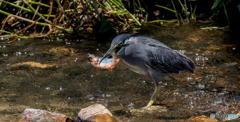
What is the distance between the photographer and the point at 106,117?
4.38 metres

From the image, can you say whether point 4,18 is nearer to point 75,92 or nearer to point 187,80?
point 75,92

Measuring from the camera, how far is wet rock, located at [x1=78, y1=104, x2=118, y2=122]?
4.36 m

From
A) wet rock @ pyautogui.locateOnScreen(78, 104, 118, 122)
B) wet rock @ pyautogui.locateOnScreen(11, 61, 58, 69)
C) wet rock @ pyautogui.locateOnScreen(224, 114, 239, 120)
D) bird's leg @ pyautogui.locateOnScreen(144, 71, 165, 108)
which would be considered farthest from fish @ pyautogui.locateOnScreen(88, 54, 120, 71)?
wet rock @ pyautogui.locateOnScreen(224, 114, 239, 120)

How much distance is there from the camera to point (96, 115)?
436 centimetres

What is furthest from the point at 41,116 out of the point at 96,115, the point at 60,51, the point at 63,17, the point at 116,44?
the point at 63,17

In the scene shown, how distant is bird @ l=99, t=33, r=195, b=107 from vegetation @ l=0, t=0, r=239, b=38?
2.13 metres

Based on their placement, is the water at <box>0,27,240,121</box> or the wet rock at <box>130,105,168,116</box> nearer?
the wet rock at <box>130,105,168,116</box>

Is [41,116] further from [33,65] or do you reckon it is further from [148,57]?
[33,65]

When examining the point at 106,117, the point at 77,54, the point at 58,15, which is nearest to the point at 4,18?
the point at 58,15

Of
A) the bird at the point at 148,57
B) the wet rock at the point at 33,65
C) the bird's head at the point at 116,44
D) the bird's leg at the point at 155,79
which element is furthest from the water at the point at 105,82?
the bird's head at the point at 116,44

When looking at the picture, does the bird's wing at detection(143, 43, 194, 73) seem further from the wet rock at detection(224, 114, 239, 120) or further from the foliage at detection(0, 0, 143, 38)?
the foliage at detection(0, 0, 143, 38)

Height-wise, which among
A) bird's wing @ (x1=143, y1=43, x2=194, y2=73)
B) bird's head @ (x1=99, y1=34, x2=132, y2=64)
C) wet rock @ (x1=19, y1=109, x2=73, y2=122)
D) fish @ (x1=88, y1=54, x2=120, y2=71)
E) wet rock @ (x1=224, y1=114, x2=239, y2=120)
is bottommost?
wet rock @ (x1=224, y1=114, x2=239, y2=120)

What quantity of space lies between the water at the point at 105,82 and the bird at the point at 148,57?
0.88 feet

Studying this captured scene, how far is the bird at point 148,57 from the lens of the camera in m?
5.09
